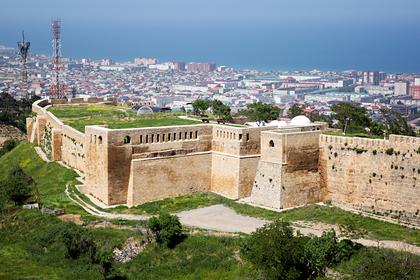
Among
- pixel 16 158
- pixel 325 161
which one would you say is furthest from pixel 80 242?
pixel 16 158

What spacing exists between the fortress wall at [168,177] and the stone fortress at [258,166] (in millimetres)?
45

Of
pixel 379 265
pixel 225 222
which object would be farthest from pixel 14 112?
pixel 379 265

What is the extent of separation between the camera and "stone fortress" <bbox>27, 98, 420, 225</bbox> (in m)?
27.0

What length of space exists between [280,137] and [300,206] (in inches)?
127

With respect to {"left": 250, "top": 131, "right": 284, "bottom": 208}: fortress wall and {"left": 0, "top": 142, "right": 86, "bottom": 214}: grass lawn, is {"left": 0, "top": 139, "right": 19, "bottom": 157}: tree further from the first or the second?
{"left": 250, "top": 131, "right": 284, "bottom": 208}: fortress wall

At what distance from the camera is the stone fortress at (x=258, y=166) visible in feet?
88.7

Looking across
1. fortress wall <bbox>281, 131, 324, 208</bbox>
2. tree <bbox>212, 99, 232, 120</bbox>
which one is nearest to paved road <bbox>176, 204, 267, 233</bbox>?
fortress wall <bbox>281, 131, 324, 208</bbox>

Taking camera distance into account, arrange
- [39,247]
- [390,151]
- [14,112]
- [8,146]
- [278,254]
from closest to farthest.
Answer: [278,254]
[39,247]
[390,151]
[8,146]
[14,112]

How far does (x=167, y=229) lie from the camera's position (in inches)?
977

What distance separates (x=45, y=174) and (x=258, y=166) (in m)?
13.6

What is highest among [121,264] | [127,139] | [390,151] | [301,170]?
[127,139]

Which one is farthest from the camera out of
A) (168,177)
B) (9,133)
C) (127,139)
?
(9,133)

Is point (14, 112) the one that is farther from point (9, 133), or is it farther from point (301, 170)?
point (301, 170)

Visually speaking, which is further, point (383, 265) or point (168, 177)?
point (168, 177)
